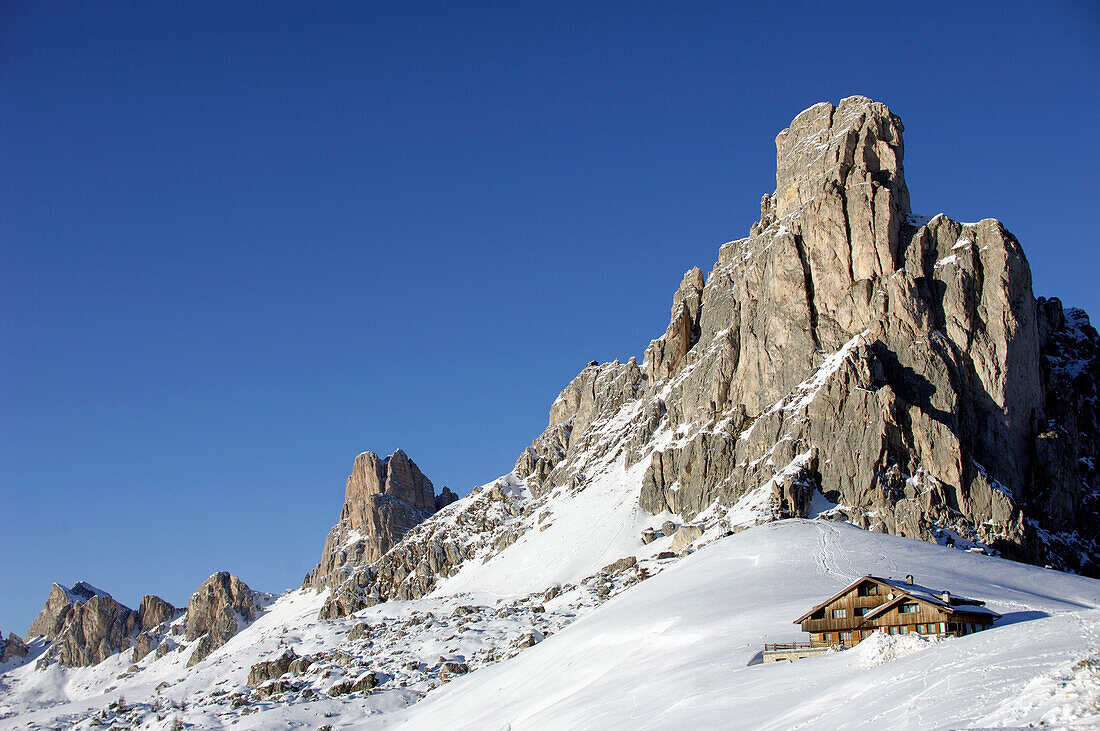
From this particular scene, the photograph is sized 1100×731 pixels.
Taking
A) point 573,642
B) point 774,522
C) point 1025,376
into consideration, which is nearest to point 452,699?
point 573,642

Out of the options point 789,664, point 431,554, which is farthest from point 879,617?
point 431,554

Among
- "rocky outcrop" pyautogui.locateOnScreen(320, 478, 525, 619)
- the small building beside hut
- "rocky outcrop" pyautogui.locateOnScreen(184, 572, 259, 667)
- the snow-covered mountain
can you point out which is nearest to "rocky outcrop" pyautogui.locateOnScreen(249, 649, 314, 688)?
the snow-covered mountain

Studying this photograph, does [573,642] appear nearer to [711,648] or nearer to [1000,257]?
[711,648]

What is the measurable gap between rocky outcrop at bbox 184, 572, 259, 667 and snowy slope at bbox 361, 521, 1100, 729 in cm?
13245

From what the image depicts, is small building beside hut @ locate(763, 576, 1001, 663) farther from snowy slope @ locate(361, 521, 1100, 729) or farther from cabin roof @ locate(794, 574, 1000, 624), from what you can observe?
snowy slope @ locate(361, 521, 1100, 729)

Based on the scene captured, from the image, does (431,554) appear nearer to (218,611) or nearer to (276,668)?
(276,668)

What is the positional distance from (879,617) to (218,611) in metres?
173

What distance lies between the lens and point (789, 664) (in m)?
37.5

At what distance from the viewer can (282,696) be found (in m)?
83.2

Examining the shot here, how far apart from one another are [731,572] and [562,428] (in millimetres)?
111340

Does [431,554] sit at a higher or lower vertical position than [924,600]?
higher

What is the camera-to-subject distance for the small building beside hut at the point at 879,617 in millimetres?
45406

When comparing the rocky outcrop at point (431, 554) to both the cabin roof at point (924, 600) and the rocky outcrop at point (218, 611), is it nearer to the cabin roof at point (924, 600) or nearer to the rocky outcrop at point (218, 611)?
the rocky outcrop at point (218, 611)

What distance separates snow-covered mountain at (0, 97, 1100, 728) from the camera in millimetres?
35906
